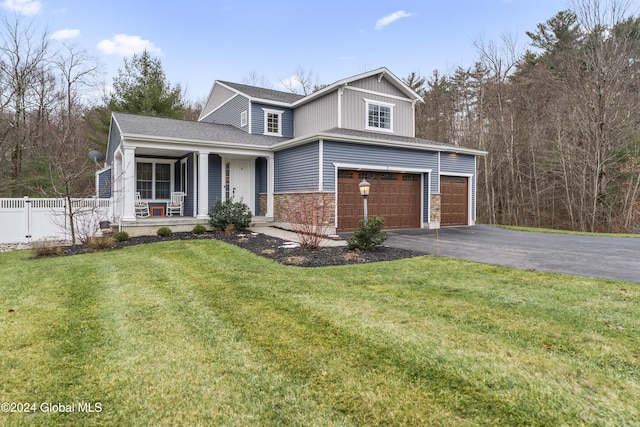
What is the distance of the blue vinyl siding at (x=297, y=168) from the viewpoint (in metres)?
11.0

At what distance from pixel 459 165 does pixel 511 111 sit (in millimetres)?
8714

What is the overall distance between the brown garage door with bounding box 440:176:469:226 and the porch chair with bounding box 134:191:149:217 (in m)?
11.9

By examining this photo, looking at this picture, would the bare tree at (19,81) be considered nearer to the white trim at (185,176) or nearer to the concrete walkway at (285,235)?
the white trim at (185,176)

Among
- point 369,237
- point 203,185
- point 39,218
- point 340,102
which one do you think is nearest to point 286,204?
point 203,185

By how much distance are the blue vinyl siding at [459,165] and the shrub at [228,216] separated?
26.2 ft

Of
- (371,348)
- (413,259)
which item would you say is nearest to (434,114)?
(413,259)

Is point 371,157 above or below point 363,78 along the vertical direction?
below

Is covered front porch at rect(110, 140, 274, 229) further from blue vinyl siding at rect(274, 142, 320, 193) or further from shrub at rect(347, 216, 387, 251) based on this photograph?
shrub at rect(347, 216, 387, 251)

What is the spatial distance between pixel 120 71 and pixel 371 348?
25696 mm

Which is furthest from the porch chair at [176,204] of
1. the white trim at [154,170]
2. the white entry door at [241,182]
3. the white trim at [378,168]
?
the white trim at [378,168]

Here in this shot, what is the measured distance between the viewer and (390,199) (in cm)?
1265

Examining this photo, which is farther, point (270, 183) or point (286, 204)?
point (270, 183)

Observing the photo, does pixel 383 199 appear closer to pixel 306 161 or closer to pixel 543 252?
pixel 306 161

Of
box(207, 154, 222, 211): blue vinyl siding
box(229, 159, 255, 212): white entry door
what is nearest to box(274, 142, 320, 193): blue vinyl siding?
box(229, 159, 255, 212): white entry door
